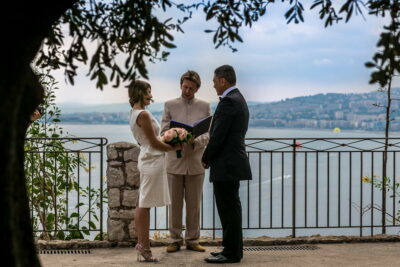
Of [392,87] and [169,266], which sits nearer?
[169,266]

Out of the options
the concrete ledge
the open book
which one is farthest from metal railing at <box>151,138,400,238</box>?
the open book

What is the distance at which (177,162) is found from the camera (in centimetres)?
633

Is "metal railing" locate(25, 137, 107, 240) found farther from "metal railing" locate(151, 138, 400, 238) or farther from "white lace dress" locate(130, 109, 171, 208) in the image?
"white lace dress" locate(130, 109, 171, 208)

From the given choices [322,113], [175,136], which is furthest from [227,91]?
[322,113]

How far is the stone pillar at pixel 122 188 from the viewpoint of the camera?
22.0 ft

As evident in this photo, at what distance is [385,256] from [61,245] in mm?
3395

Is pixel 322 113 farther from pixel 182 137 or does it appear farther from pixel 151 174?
pixel 151 174

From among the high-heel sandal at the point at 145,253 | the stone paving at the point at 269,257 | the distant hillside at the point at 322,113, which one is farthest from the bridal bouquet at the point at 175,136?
the distant hillside at the point at 322,113

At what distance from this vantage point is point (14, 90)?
2799 millimetres

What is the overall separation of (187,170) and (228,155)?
2.29 feet

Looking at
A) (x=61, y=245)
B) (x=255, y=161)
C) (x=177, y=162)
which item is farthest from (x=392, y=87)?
(x=255, y=161)

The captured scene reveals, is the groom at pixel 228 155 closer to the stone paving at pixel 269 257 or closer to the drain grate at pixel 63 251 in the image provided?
the stone paving at pixel 269 257

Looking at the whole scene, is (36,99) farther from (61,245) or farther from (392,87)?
(392,87)

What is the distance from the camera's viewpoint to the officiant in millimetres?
6281
